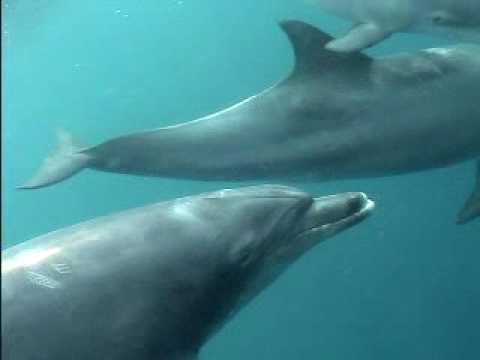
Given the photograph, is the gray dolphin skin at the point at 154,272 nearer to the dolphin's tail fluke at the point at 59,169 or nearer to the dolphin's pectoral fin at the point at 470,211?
the dolphin's tail fluke at the point at 59,169

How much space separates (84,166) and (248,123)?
6.05 ft

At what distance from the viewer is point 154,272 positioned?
4.65 meters

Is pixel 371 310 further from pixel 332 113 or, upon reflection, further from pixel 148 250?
pixel 148 250

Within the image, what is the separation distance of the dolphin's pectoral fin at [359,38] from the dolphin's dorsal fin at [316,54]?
91mm

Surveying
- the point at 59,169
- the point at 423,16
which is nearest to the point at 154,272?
the point at 59,169

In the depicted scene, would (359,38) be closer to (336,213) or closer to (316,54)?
(316,54)

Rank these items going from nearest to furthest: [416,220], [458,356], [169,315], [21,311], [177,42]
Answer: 1. [21,311]
2. [169,315]
3. [458,356]
4. [416,220]
5. [177,42]

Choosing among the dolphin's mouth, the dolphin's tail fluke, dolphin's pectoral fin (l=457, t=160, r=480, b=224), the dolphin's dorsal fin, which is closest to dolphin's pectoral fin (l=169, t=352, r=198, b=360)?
the dolphin's mouth

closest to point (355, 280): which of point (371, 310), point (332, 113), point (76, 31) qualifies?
point (371, 310)

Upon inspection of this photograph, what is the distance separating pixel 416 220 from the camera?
27719 millimetres

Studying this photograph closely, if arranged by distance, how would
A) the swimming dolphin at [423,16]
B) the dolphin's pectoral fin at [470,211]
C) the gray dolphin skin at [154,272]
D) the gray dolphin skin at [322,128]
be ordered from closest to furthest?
the gray dolphin skin at [154,272], the gray dolphin skin at [322,128], the swimming dolphin at [423,16], the dolphin's pectoral fin at [470,211]

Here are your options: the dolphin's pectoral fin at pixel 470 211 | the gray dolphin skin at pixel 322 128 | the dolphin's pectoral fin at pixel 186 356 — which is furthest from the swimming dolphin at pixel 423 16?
the dolphin's pectoral fin at pixel 186 356

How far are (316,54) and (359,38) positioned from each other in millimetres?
991

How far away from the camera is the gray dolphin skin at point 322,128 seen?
25.9ft
